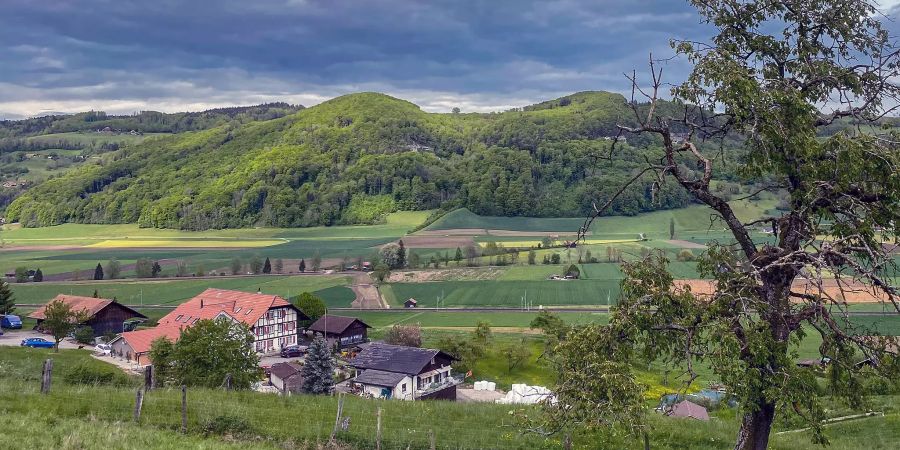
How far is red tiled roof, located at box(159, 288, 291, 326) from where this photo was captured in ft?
189

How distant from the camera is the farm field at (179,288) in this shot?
276ft

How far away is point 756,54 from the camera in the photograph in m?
8.85

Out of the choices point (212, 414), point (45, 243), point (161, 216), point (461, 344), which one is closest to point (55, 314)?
point (461, 344)

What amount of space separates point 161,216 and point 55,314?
151272mm

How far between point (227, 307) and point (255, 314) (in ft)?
13.4

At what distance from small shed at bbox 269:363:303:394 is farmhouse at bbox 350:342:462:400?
380cm

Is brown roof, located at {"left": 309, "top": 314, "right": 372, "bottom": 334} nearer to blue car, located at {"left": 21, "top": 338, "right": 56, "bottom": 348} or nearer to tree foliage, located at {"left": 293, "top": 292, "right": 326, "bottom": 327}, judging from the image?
tree foliage, located at {"left": 293, "top": 292, "right": 326, "bottom": 327}

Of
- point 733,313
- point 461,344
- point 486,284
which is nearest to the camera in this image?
point 733,313

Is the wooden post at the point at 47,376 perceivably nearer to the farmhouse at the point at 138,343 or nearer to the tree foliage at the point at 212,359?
the tree foliage at the point at 212,359

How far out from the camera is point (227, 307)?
198 ft

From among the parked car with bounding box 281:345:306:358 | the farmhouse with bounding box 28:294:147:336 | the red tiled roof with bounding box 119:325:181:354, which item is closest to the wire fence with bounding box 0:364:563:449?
the red tiled roof with bounding box 119:325:181:354

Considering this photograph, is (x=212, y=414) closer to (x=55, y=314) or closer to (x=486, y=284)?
(x=55, y=314)

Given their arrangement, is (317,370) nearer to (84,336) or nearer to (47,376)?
(47,376)

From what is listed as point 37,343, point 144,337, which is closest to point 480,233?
point 144,337
